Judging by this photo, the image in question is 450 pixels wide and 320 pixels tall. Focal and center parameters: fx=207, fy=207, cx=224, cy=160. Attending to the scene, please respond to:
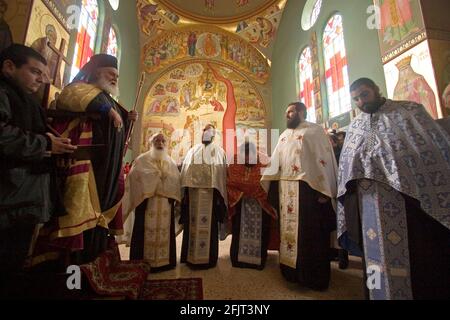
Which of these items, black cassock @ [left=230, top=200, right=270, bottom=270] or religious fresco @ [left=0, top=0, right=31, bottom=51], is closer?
religious fresco @ [left=0, top=0, right=31, bottom=51]

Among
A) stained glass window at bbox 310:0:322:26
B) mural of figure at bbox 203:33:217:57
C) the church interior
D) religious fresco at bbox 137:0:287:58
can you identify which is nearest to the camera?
the church interior

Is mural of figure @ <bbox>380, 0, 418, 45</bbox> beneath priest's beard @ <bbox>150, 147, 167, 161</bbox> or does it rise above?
above

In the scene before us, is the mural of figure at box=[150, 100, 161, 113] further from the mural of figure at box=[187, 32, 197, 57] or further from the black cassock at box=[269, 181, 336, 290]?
the black cassock at box=[269, 181, 336, 290]

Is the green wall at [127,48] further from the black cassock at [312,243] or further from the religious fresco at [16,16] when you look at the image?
the black cassock at [312,243]

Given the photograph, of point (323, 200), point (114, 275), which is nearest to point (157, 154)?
point (114, 275)

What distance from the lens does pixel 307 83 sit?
24.8ft

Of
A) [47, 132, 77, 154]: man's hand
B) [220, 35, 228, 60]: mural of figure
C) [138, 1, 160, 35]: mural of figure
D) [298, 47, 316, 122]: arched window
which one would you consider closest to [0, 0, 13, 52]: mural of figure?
[47, 132, 77, 154]: man's hand

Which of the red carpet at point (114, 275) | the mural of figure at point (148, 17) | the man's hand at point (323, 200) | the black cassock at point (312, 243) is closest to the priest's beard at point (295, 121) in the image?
the black cassock at point (312, 243)

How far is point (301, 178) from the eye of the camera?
2.54 metres

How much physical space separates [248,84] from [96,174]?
9531 mm

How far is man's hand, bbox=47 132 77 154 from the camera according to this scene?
1447 mm

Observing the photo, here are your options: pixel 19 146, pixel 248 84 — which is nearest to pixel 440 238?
pixel 19 146

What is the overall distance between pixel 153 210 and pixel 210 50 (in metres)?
9.31

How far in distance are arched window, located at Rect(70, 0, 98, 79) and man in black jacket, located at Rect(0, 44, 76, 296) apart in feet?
11.8
